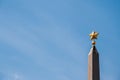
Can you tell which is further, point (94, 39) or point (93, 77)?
point (94, 39)

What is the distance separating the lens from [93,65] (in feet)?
93.9

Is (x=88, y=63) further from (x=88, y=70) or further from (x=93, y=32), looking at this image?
(x=93, y=32)

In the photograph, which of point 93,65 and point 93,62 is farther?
point 93,62

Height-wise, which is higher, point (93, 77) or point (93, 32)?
point (93, 32)

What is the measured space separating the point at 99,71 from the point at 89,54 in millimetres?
1599

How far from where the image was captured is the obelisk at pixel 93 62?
28.2 m

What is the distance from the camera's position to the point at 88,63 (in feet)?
95.7

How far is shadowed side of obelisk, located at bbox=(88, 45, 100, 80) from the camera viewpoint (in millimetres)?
28163

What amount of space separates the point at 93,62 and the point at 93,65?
0.27 m

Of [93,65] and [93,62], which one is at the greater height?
[93,62]

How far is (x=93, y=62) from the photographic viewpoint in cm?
2880

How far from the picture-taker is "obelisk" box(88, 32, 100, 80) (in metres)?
28.2

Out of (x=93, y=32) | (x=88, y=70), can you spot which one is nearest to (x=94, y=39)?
(x=93, y=32)

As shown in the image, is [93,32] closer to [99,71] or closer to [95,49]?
[95,49]
